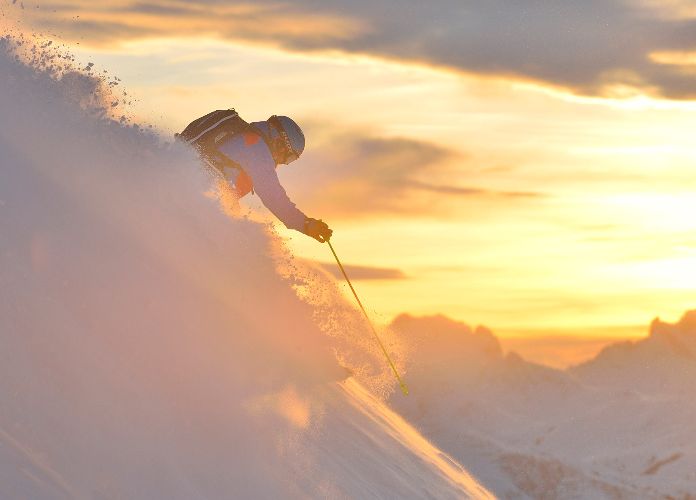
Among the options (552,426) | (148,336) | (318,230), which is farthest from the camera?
(552,426)

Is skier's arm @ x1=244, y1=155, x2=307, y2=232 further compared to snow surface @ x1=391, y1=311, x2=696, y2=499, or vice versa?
snow surface @ x1=391, y1=311, x2=696, y2=499

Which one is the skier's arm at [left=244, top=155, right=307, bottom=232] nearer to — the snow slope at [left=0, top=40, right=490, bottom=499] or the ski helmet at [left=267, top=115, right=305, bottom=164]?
the ski helmet at [left=267, top=115, right=305, bottom=164]

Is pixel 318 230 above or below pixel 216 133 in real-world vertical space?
below

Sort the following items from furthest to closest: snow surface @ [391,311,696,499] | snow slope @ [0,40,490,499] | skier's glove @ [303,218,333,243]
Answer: snow surface @ [391,311,696,499] → skier's glove @ [303,218,333,243] → snow slope @ [0,40,490,499]

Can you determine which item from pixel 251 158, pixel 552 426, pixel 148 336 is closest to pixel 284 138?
pixel 251 158

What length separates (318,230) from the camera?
54.0ft

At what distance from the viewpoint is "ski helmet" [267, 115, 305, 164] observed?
17.0m

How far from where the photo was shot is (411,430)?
20.3 meters

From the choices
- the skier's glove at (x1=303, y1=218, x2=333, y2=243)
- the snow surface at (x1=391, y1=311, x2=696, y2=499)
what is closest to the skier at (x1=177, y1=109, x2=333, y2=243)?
the skier's glove at (x1=303, y1=218, x2=333, y2=243)

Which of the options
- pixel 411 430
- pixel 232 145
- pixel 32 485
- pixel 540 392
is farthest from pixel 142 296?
pixel 540 392

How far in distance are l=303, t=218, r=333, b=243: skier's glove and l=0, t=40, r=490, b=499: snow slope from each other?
0.59 m

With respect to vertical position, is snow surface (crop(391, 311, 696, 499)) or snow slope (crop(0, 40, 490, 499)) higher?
snow slope (crop(0, 40, 490, 499))

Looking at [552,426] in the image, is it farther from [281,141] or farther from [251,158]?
[251,158]

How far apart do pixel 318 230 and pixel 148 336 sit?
4.60 meters
